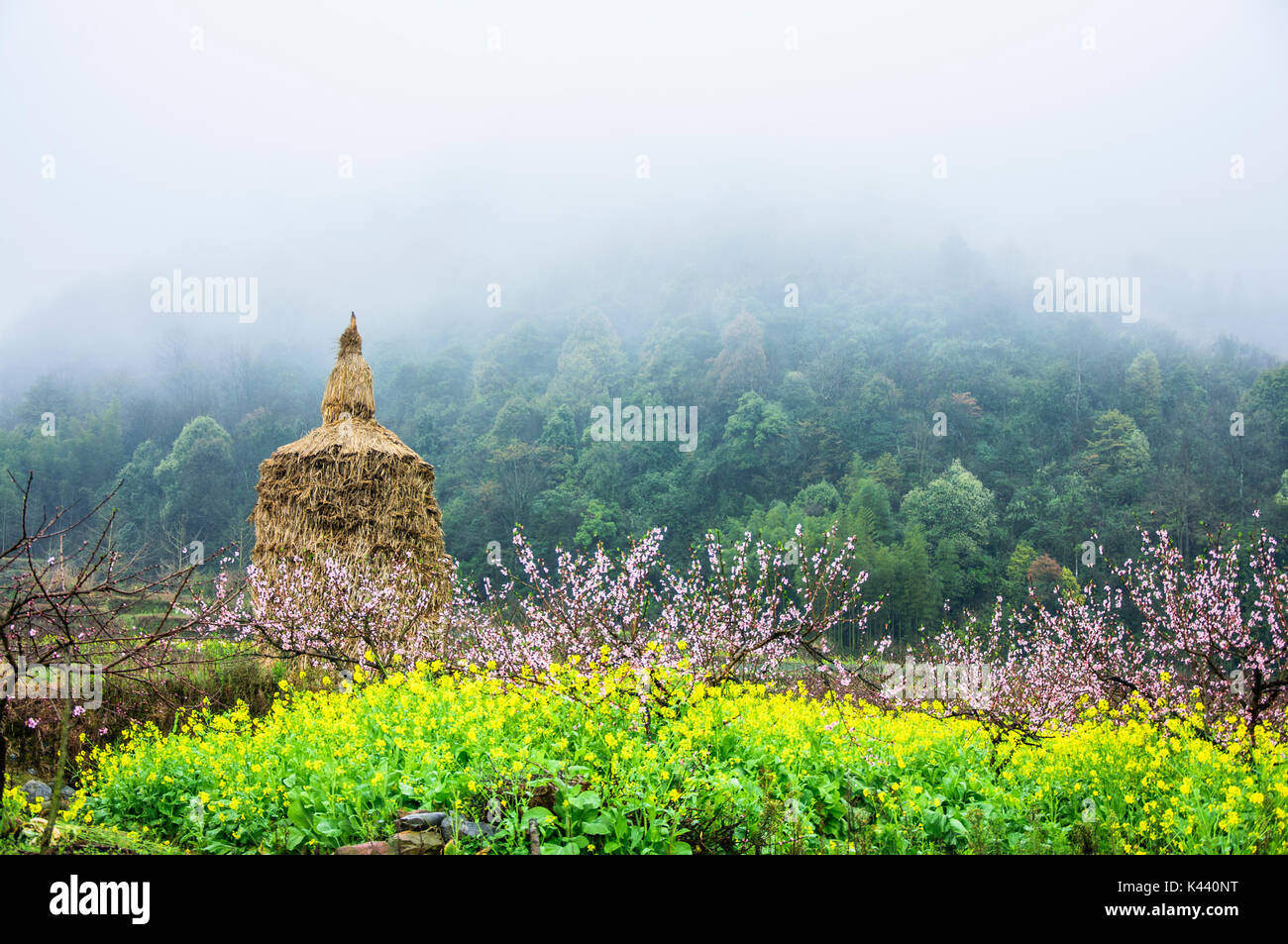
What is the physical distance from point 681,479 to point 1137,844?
152 feet

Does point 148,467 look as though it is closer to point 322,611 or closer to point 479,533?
point 479,533

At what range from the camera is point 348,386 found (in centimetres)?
1406

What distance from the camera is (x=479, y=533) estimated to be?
48.2m

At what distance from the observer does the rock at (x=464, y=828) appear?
12.2 ft

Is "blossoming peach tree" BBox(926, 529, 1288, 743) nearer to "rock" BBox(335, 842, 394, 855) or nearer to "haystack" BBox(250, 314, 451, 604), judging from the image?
"rock" BBox(335, 842, 394, 855)

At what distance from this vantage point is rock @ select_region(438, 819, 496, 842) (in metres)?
3.71

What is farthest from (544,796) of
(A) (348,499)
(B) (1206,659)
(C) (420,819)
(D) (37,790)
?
(A) (348,499)

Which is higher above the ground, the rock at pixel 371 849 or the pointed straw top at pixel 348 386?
the pointed straw top at pixel 348 386

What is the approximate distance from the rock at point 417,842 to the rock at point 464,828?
2.0 inches

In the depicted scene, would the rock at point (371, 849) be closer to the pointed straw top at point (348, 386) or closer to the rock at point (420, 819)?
the rock at point (420, 819)

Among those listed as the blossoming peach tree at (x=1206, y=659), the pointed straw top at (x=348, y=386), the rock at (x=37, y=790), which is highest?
the pointed straw top at (x=348, y=386)

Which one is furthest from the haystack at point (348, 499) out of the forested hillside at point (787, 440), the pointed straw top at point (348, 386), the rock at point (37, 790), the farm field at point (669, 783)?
the forested hillside at point (787, 440)
